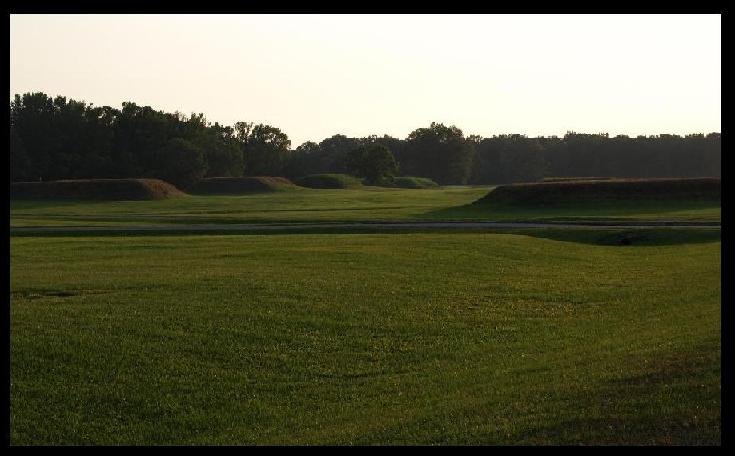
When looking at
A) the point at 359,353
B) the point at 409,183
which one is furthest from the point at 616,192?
the point at 409,183

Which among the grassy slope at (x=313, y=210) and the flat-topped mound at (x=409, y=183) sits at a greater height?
the flat-topped mound at (x=409, y=183)

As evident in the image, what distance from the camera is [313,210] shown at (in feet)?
223

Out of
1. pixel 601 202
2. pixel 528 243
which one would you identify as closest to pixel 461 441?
pixel 528 243

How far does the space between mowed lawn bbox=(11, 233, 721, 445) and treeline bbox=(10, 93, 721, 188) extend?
86.5m

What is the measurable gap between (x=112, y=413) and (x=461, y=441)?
18.0ft

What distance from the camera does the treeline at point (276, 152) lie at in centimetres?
11075

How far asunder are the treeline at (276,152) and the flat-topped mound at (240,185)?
3.20m

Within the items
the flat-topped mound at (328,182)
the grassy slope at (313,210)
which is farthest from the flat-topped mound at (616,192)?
the flat-topped mound at (328,182)

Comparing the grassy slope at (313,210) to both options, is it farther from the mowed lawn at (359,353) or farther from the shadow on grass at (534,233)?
the mowed lawn at (359,353)

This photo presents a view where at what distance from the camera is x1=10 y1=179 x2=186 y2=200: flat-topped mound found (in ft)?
281

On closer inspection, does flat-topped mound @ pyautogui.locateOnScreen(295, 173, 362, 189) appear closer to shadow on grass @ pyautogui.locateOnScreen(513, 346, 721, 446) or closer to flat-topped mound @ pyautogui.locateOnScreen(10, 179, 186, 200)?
flat-topped mound @ pyautogui.locateOnScreen(10, 179, 186, 200)

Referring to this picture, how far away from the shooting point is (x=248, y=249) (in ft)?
106

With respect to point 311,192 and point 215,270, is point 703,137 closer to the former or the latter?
point 311,192

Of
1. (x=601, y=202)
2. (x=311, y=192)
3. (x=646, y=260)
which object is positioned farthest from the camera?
(x=311, y=192)
